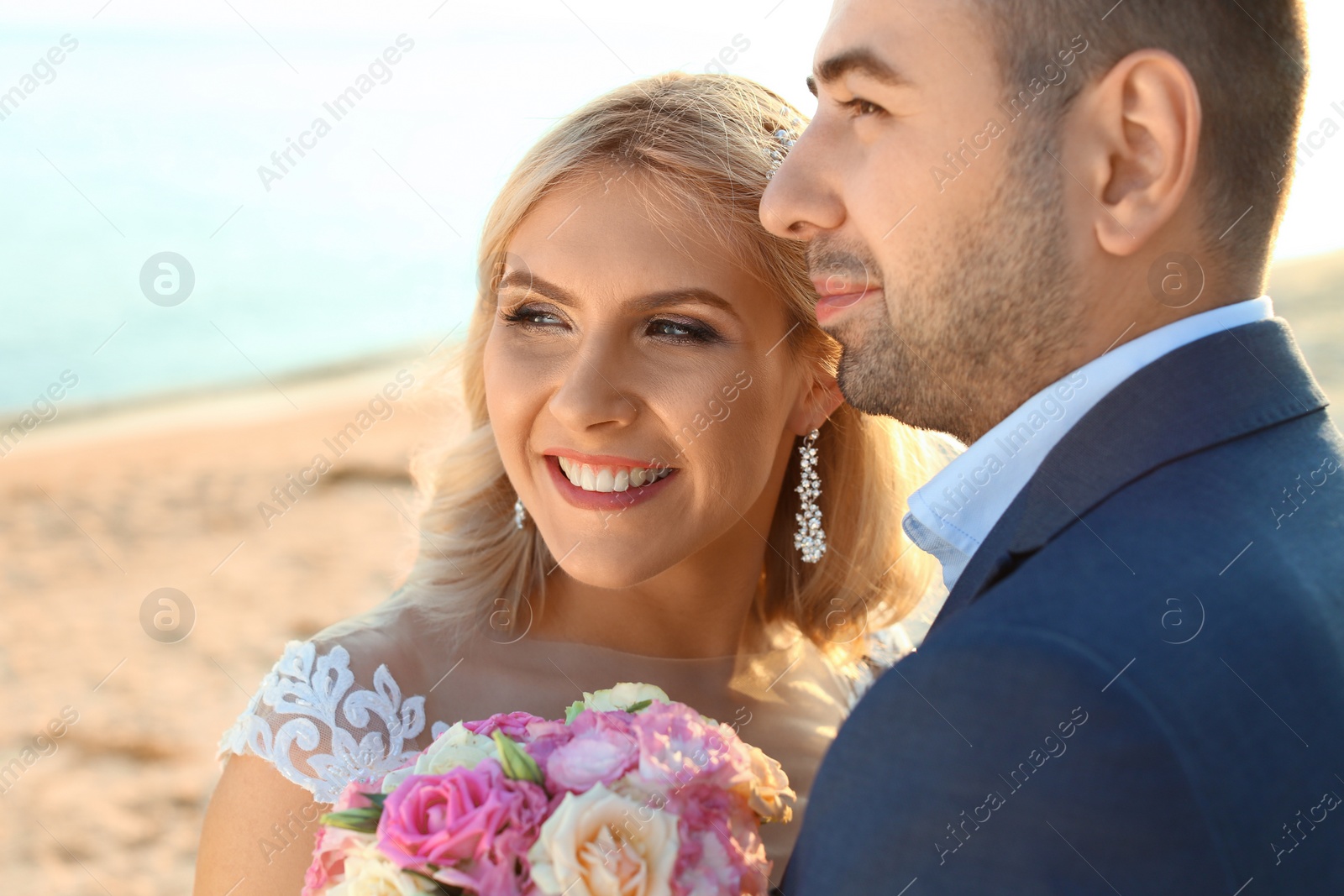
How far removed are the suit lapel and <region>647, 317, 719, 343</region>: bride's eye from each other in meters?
1.16

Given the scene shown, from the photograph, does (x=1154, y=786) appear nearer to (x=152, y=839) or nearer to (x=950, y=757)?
(x=950, y=757)

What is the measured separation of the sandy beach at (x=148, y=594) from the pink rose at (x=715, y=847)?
169 cm

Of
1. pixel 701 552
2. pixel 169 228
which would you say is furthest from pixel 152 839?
pixel 169 228

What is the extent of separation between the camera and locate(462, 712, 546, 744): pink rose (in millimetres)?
1994

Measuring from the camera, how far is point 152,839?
6.78 meters

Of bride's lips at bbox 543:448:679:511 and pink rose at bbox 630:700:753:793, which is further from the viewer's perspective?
bride's lips at bbox 543:448:679:511

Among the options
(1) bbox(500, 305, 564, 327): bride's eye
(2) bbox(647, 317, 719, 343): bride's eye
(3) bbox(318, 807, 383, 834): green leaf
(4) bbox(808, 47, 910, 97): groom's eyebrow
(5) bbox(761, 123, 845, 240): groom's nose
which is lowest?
(3) bbox(318, 807, 383, 834): green leaf

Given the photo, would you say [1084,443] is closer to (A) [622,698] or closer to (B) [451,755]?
(A) [622,698]

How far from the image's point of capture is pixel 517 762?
6.01 ft

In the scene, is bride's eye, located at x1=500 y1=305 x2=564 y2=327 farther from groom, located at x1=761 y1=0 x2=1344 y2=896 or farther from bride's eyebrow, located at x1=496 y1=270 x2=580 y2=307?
groom, located at x1=761 y1=0 x2=1344 y2=896

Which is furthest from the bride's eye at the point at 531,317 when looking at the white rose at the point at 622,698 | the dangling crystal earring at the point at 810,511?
the white rose at the point at 622,698

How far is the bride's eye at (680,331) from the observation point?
2.72 meters

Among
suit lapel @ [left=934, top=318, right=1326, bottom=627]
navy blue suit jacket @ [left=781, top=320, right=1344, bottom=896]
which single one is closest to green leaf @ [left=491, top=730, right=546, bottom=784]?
navy blue suit jacket @ [left=781, top=320, right=1344, bottom=896]

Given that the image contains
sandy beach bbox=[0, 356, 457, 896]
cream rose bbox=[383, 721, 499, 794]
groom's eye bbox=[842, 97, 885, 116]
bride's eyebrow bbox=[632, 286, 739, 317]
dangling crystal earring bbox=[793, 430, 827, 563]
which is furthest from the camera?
sandy beach bbox=[0, 356, 457, 896]
